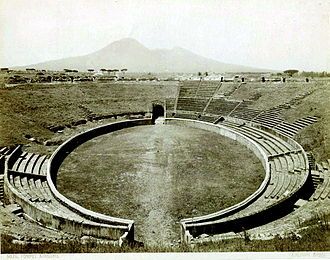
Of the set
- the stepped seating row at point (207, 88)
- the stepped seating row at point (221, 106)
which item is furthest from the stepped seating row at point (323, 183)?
the stepped seating row at point (207, 88)

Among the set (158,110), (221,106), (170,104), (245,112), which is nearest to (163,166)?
(245,112)

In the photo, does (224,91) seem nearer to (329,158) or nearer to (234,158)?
(234,158)

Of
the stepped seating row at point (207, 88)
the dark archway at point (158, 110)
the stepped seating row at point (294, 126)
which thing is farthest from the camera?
the stepped seating row at point (207, 88)

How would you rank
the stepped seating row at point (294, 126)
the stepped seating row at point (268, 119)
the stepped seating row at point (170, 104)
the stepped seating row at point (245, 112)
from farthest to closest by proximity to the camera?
the stepped seating row at point (170, 104) → the stepped seating row at point (245, 112) → the stepped seating row at point (268, 119) → the stepped seating row at point (294, 126)

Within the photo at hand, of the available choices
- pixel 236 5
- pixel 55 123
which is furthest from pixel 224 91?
pixel 236 5

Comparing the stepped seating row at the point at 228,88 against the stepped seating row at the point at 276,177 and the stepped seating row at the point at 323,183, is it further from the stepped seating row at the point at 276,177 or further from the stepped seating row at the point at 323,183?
the stepped seating row at the point at 323,183

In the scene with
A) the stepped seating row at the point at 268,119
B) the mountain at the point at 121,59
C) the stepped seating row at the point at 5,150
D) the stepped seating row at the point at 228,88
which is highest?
the mountain at the point at 121,59
